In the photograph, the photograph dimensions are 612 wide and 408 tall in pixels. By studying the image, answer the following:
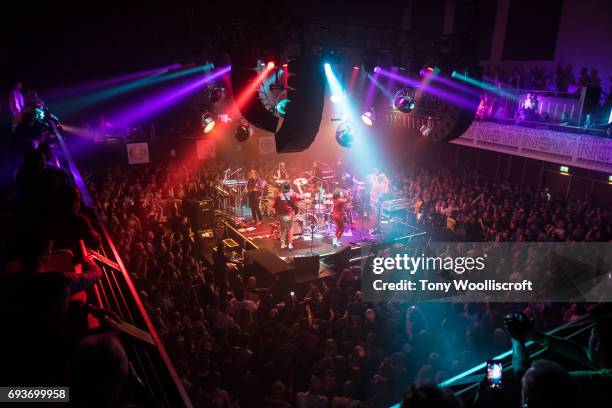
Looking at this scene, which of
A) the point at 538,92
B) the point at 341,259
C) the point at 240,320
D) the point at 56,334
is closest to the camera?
the point at 56,334

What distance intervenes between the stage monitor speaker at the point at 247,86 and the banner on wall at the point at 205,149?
11539 millimetres

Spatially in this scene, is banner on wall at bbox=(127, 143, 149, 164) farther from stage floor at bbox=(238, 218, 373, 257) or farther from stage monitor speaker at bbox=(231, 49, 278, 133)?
stage monitor speaker at bbox=(231, 49, 278, 133)

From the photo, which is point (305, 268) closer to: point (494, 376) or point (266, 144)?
point (494, 376)

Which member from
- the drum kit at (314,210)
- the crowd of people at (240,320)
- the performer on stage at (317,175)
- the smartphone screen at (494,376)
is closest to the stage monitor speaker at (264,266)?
the crowd of people at (240,320)

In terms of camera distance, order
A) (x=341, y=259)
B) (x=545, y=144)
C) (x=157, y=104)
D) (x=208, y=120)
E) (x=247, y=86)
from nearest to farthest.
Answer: (x=247, y=86), (x=341, y=259), (x=545, y=144), (x=208, y=120), (x=157, y=104)

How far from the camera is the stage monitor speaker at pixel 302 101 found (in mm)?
6145

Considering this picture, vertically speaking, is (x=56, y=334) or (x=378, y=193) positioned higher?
(x=56, y=334)

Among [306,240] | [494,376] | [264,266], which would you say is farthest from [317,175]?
[494,376]

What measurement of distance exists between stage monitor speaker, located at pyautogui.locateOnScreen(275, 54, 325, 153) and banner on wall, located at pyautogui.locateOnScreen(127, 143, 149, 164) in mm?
11422

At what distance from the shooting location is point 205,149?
17.7 meters

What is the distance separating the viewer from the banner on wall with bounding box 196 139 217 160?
1747 cm

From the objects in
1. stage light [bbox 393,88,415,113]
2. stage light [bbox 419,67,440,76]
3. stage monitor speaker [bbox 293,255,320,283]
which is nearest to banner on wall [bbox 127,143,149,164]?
stage monitor speaker [bbox 293,255,320,283]

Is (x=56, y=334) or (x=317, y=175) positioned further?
(x=317, y=175)

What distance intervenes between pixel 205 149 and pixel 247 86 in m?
12.0
